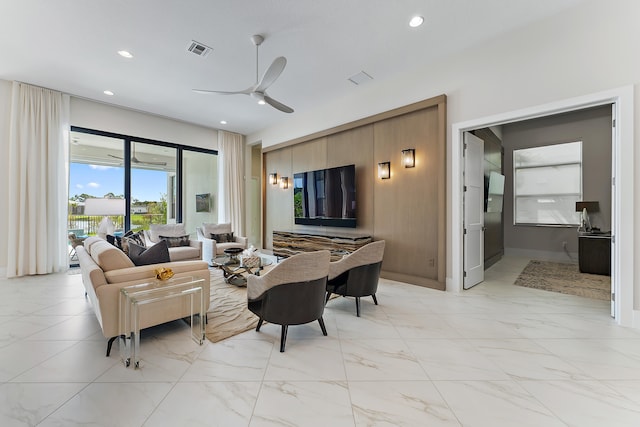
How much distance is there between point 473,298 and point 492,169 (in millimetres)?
3479

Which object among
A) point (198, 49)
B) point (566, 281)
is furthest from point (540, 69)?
point (198, 49)

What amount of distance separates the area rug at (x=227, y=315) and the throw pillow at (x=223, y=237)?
6.54ft

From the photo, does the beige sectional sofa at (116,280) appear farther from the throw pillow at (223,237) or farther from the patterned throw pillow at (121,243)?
the throw pillow at (223,237)

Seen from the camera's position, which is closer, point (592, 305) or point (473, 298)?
point (592, 305)

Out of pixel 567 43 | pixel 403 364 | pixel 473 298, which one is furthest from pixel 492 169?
pixel 403 364

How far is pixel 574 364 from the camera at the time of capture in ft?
6.59

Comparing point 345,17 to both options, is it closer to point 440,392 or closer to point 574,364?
point 440,392

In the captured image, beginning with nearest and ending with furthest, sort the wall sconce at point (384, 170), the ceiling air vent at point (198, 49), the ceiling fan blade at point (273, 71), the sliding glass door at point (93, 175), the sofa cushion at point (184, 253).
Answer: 1. the ceiling fan blade at point (273, 71)
2. the ceiling air vent at point (198, 49)
3. the wall sconce at point (384, 170)
4. the sofa cushion at point (184, 253)
5. the sliding glass door at point (93, 175)

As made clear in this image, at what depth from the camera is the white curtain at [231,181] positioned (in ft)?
23.3

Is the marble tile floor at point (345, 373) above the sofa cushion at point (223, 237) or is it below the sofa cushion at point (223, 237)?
below

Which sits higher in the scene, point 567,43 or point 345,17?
point 345,17

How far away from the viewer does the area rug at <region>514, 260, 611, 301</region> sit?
12.4 ft

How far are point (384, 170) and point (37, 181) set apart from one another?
6099 millimetres

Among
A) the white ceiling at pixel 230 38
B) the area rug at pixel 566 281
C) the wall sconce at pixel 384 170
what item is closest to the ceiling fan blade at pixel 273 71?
the white ceiling at pixel 230 38
